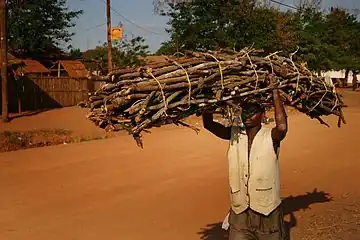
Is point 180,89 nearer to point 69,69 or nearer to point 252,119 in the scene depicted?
point 252,119

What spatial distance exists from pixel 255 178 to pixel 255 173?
39 millimetres

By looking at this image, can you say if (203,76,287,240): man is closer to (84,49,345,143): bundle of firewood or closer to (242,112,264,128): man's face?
(242,112,264,128): man's face

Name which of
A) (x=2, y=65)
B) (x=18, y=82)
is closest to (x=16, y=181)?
(x=2, y=65)

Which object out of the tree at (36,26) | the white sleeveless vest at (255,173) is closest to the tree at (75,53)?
the tree at (36,26)

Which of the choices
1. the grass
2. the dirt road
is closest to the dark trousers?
the dirt road

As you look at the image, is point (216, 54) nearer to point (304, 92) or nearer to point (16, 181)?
point (304, 92)

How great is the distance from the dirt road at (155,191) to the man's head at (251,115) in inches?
86.9

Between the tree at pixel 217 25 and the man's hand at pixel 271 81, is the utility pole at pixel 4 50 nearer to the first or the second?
the tree at pixel 217 25

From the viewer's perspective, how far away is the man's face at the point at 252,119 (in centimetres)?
408

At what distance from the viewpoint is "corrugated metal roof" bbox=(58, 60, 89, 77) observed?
33.1 metres

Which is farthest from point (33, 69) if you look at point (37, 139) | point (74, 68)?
point (37, 139)

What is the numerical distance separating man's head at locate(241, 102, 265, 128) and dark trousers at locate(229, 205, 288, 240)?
685 millimetres

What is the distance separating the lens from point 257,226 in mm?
4137

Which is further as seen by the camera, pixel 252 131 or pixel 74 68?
pixel 74 68
